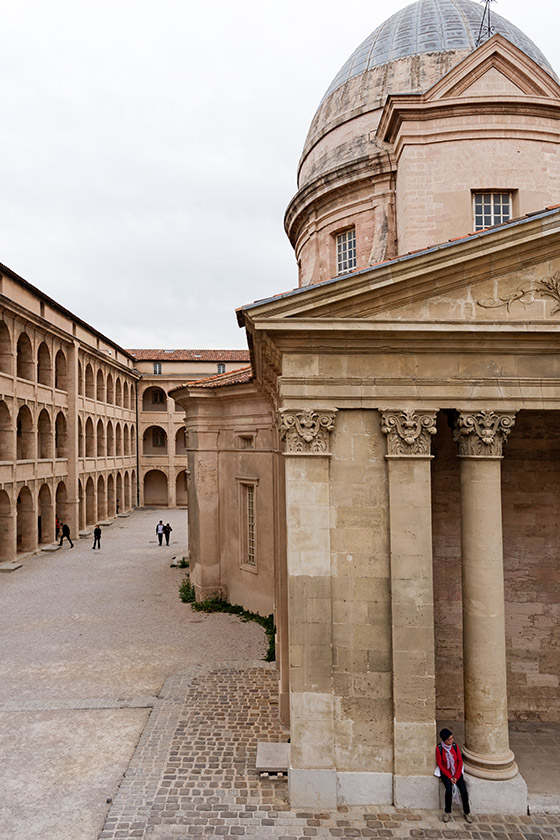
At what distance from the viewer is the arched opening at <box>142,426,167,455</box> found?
56.8 metres

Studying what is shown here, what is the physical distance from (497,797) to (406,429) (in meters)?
5.66

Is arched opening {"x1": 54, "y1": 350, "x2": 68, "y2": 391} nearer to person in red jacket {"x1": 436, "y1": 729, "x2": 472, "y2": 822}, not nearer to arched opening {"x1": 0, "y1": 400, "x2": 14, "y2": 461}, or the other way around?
Result: arched opening {"x1": 0, "y1": 400, "x2": 14, "y2": 461}

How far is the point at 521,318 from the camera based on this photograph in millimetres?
8836

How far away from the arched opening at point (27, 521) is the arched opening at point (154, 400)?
86.7ft

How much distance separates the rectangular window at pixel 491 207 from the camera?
15.3 m

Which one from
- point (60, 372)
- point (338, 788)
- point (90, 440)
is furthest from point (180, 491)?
point (338, 788)

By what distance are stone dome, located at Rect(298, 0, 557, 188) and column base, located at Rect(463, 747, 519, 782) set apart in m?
16.0

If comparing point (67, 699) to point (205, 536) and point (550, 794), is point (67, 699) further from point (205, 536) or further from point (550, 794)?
point (550, 794)

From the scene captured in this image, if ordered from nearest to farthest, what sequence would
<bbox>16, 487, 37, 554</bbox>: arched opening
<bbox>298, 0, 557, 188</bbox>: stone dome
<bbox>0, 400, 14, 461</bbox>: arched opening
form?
1. <bbox>298, 0, 557, 188</bbox>: stone dome
2. <bbox>0, 400, 14, 461</bbox>: arched opening
3. <bbox>16, 487, 37, 554</bbox>: arched opening

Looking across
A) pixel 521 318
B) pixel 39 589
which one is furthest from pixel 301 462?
pixel 39 589

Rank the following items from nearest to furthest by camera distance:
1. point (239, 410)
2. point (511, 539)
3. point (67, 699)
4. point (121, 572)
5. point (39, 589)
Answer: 1. point (511, 539)
2. point (67, 699)
3. point (239, 410)
4. point (39, 589)
5. point (121, 572)

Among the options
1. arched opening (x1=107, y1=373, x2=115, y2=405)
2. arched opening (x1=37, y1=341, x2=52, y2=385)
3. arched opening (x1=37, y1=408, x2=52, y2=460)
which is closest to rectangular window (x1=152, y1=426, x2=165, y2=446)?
arched opening (x1=107, y1=373, x2=115, y2=405)

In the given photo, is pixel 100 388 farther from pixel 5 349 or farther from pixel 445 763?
pixel 445 763

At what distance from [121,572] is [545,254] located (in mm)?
23079
